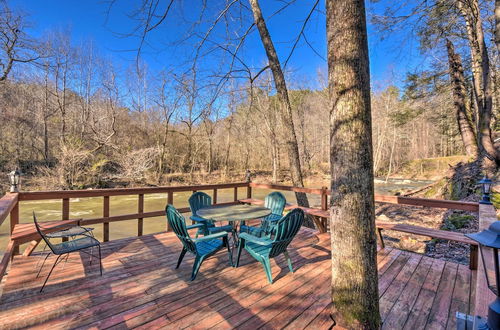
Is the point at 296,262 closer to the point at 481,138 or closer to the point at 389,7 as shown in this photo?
the point at 389,7

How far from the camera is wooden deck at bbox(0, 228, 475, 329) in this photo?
183 cm

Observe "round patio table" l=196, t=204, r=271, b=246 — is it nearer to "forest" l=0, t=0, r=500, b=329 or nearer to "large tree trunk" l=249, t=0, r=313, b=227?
"forest" l=0, t=0, r=500, b=329

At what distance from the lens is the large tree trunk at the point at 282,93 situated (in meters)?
4.95

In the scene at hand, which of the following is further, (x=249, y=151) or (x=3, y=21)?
(x=249, y=151)

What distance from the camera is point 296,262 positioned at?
9.75ft

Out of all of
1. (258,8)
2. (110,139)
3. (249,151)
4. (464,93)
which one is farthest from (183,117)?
(464,93)

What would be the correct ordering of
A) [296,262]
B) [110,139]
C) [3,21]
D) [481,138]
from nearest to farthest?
[296,262], [481,138], [3,21], [110,139]

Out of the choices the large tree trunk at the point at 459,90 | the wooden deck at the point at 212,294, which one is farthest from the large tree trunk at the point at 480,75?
the wooden deck at the point at 212,294

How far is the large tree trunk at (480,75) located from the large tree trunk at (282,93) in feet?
14.0

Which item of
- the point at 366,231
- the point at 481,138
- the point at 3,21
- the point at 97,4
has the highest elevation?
the point at 3,21

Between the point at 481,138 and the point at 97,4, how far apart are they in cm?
827

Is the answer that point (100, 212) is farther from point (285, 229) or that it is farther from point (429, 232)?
point (429, 232)

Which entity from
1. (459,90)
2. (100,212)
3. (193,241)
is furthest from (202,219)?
(459,90)

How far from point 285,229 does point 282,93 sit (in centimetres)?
332
